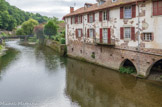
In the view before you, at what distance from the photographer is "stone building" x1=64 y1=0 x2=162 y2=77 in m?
15.7

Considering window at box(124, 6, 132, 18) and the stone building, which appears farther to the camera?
window at box(124, 6, 132, 18)

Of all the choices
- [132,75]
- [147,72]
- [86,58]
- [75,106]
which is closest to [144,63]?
[147,72]

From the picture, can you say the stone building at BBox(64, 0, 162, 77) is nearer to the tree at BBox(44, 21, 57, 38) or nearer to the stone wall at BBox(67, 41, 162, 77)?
the stone wall at BBox(67, 41, 162, 77)

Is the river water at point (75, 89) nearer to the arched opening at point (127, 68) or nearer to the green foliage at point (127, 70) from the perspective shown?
the green foliage at point (127, 70)

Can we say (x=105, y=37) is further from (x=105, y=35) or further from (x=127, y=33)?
(x=127, y=33)

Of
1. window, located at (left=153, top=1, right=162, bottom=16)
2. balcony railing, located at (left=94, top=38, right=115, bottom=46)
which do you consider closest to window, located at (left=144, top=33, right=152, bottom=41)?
window, located at (left=153, top=1, right=162, bottom=16)

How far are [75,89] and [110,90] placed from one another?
3330 millimetres

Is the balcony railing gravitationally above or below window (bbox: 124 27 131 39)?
below

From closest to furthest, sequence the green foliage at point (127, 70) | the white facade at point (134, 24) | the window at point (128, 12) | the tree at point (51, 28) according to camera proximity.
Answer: the white facade at point (134, 24) → the window at point (128, 12) → the green foliage at point (127, 70) → the tree at point (51, 28)

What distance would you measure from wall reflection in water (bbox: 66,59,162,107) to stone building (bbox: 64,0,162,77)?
6.39 ft

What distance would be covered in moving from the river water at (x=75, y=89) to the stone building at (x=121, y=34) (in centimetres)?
210

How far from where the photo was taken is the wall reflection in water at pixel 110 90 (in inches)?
484

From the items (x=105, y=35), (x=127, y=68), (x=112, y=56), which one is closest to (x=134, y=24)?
(x=105, y=35)

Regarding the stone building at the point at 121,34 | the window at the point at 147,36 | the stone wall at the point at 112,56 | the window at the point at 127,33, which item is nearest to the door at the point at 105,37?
the stone building at the point at 121,34
